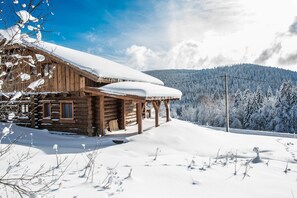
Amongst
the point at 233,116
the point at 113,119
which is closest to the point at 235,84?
the point at 233,116

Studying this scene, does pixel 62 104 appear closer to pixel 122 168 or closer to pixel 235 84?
pixel 122 168

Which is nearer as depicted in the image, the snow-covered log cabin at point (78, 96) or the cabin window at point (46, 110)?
the snow-covered log cabin at point (78, 96)

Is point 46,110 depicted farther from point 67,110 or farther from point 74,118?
point 74,118

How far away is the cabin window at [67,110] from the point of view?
1764 cm

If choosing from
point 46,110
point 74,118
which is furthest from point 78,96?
point 46,110

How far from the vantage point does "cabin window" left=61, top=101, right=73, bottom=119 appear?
17641mm

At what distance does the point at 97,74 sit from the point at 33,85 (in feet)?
44.6

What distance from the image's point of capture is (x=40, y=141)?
14.8m

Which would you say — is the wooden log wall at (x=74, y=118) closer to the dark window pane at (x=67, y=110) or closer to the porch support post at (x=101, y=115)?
the dark window pane at (x=67, y=110)

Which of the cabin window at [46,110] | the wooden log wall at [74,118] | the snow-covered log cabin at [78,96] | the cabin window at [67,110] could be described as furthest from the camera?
the cabin window at [46,110]

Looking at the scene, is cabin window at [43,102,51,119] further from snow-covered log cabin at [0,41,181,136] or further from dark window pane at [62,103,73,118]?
dark window pane at [62,103,73,118]

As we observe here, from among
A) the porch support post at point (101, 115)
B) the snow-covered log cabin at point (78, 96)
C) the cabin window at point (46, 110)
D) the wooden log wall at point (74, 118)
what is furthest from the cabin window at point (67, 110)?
the porch support post at point (101, 115)

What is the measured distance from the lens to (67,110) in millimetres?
17766

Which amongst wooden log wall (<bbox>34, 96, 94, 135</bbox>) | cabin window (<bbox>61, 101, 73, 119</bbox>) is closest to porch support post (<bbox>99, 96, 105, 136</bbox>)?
wooden log wall (<bbox>34, 96, 94, 135</bbox>)
